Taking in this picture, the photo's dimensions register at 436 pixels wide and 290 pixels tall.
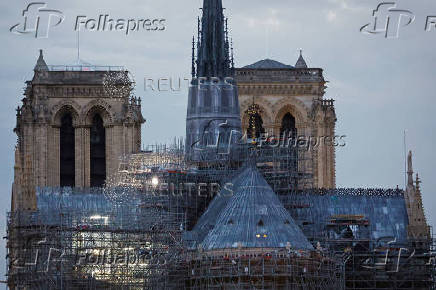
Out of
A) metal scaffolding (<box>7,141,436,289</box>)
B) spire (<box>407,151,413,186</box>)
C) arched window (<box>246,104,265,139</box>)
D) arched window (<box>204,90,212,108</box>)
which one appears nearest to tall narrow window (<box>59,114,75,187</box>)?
metal scaffolding (<box>7,141,436,289</box>)

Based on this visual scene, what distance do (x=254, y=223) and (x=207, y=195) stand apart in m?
12.6

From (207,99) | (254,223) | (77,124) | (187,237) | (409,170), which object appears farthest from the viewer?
(77,124)

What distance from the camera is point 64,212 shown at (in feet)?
534

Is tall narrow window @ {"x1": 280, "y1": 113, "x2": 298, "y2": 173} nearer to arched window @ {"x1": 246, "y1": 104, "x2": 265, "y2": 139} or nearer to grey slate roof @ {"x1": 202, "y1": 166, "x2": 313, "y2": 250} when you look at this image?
arched window @ {"x1": 246, "y1": 104, "x2": 265, "y2": 139}

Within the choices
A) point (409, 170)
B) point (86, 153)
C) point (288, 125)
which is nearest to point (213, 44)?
point (288, 125)

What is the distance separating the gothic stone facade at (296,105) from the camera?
18875cm

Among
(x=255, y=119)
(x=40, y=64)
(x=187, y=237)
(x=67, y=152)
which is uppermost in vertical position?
(x=40, y=64)

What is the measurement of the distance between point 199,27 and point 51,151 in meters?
16.6

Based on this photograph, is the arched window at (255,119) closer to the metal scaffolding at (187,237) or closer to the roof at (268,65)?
the roof at (268,65)

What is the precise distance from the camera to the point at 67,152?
620 ft

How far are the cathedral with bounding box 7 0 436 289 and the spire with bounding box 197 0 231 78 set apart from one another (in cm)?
10

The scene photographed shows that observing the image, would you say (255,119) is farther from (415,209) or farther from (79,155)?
(415,209)

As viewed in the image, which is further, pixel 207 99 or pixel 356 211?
pixel 207 99

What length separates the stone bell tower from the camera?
611ft
